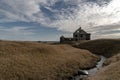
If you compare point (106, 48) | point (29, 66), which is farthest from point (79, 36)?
point (29, 66)

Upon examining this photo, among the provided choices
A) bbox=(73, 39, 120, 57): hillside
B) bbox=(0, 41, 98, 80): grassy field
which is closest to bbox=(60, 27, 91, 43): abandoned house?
bbox=(73, 39, 120, 57): hillside

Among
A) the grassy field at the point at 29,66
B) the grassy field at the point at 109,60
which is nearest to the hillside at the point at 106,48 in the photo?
the grassy field at the point at 109,60

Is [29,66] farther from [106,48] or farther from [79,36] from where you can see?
[79,36]

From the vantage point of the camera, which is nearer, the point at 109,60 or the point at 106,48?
the point at 109,60

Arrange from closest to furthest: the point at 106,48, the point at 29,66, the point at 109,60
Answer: the point at 29,66 < the point at 109,60 < the point at 106,48

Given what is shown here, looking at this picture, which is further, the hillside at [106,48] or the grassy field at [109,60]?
the hillside at [106,48]

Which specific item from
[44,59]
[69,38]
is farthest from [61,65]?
[69,38]

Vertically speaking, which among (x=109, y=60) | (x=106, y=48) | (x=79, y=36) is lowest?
(x=109, y=60)

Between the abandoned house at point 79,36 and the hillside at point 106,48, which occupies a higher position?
the abandoned house at point 79,36

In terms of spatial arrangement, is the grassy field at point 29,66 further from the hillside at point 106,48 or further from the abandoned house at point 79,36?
the abandoned house at point 79,36

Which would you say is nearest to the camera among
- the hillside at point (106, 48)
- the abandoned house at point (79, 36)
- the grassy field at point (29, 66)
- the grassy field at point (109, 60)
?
the grassy field at point (109, 60)

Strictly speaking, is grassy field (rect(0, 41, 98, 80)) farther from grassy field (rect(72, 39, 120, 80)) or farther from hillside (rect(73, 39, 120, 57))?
hillside (rect(73, 39, 120, 57))

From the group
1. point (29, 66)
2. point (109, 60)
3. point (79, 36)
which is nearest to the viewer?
point (29, 66)

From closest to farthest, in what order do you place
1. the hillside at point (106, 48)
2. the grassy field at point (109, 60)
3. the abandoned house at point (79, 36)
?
the grassy field at point (109, 60)
the hillside at point (106, 48)
the abandoned house at point (79, 36)
